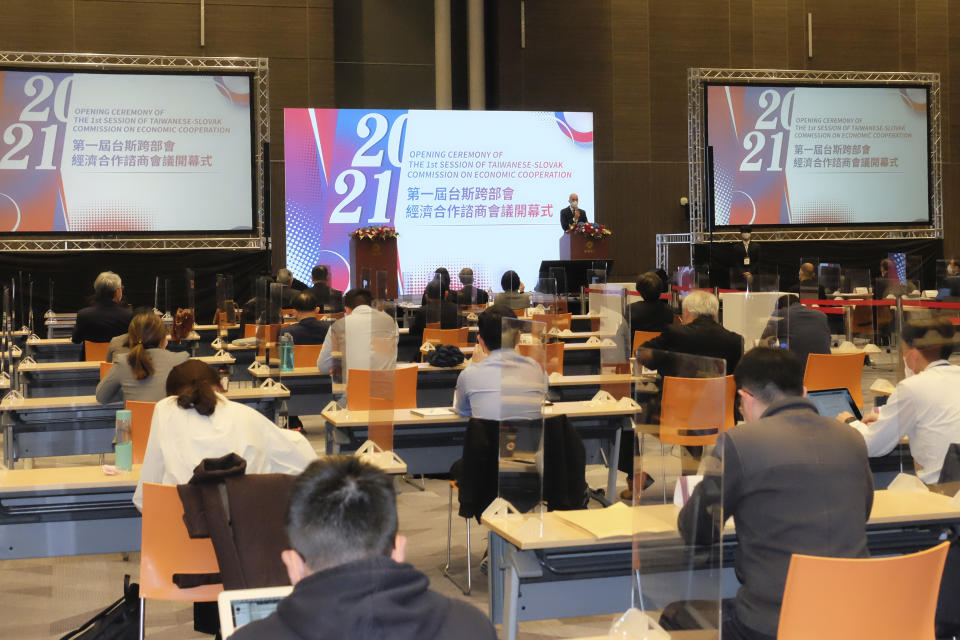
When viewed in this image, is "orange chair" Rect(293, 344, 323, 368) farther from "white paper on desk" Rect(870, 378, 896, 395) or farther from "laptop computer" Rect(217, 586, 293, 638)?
"laptop computer" Rect(217, 586, 293, 638)

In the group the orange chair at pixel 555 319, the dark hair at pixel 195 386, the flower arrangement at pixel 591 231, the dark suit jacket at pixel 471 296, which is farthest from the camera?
the flower arrangement at pixel 591 231

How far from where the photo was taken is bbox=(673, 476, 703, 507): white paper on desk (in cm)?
242

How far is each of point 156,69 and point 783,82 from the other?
885cm

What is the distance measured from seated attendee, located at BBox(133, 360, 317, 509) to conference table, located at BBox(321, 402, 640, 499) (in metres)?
1.51

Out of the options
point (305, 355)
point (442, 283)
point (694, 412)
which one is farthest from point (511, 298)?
point (694, 412)

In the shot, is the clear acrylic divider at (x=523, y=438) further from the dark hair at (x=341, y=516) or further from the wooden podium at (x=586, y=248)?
the wooden podium at (x=586, y=248)

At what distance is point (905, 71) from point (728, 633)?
15995 millimetres

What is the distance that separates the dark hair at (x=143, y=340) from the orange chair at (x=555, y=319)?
14.6ft

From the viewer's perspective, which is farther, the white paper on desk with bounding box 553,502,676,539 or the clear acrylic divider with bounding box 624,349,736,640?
the white paper on desk with bounding box 553,502,676,539

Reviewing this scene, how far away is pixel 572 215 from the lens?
1398cm

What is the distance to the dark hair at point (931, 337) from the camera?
3.77 m

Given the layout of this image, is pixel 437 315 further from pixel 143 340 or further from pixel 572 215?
pixel 572 215

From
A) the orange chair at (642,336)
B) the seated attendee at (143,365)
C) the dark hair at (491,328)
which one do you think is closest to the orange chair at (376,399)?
the dark hair at (491,328)

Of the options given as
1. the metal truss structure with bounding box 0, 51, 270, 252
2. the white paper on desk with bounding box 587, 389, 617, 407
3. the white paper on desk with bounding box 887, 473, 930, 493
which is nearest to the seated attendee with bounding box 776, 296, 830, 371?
the white paper on desk with bounding box 587, 389, 617, 407
